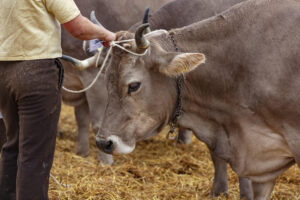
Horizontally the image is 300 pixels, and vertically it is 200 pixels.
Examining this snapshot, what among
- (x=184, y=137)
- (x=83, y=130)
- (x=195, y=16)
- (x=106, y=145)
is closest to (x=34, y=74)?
(x=106, y=145)

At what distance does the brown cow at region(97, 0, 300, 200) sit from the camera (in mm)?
3803

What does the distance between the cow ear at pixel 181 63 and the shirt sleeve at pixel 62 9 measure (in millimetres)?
841

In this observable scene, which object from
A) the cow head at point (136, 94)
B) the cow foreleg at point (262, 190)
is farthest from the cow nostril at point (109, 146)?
the cow foreleg at point (262, 190)

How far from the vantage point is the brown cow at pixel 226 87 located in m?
3.80

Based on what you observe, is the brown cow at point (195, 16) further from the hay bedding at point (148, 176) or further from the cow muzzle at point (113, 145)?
the cow muzzle at point (113, 145)

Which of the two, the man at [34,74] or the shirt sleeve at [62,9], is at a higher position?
the shirt sleeve at [62,9]

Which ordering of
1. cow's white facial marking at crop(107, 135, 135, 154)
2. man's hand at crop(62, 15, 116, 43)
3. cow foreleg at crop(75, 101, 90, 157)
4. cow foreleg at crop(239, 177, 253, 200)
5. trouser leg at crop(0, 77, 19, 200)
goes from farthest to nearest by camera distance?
cow foreleg at crop(75, 101, 90, 157) → cow foreleg at crop(239, 177, 253, 200) → cow's white facial marking at crop(107, 135, 135, 154) → trouser leg at crop(0, 77, 19, 200) → man's hand at crop(62, 15, 116, 43)

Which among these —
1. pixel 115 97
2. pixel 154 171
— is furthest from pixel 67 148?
pixel 115 97

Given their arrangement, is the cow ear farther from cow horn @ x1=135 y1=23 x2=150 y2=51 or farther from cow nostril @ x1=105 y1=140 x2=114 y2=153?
cow nostril @ x1=105 y1=140 x2=114 y2=153

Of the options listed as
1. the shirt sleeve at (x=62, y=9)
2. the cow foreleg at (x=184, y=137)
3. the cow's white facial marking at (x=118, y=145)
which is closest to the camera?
the shirt sleeve at (x=62, y=9)

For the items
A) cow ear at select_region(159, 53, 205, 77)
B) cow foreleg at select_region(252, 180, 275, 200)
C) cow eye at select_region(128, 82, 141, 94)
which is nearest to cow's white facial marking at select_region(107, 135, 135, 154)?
cow eye at select_region(128, 82, 141, 94)

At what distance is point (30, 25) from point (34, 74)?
350 millimetres

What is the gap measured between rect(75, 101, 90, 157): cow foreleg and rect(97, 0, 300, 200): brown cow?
312 cm

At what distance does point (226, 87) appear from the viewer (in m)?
4.08
